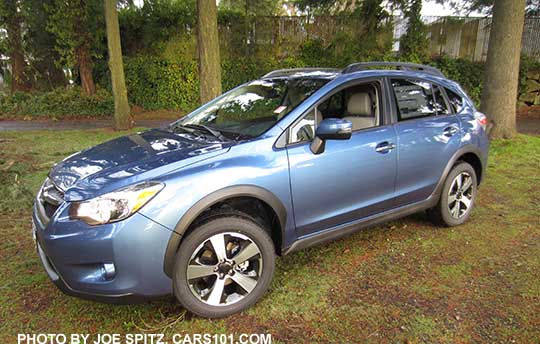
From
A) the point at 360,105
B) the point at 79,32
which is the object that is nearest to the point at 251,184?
the point at 360,105

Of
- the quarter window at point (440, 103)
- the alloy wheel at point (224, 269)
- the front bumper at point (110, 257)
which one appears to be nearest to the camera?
the front bumper at point (110, 257)

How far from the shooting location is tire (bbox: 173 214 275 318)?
252cm

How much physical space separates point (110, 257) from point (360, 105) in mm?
2453

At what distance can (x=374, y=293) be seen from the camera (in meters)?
2.96

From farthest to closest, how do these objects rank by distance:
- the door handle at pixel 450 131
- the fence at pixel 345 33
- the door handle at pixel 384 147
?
the fence at pixel 345 33
the door handle at pixel 450 131
the door handle at pixel 384 147

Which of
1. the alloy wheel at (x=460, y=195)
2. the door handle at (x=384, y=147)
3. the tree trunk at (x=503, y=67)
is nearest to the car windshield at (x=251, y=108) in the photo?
the door handle at (x=384, y=147)

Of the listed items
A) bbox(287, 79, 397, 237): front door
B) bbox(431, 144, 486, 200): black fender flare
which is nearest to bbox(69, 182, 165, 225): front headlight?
bbox(287, 79, 397, 237): front door

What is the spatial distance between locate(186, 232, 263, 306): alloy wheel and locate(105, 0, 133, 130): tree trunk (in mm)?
8591

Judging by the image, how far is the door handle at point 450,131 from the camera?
3861mm

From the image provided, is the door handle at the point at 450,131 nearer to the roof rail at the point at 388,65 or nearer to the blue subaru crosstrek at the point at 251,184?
the blue subaru crosstrek at the point at 251,184

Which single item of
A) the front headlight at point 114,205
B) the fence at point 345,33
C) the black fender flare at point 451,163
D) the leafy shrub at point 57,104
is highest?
the fence at point 345,33

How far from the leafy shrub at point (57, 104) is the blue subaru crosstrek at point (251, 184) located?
11.5 meters

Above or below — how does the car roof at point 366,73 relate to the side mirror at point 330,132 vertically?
above

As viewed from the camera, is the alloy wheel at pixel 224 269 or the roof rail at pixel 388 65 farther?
the roof rail at pixel 388 65
